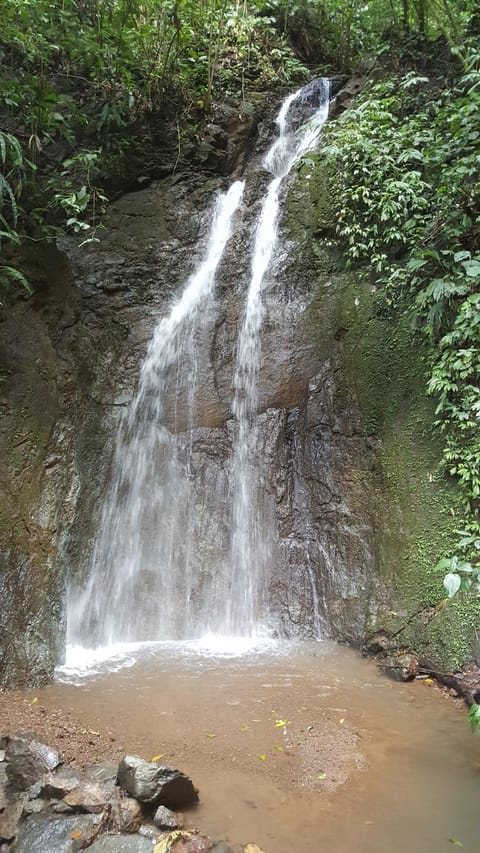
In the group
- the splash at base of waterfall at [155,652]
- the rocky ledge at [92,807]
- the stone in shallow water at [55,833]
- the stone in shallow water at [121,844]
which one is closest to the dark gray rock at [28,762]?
the rocky ledge at [92,807]

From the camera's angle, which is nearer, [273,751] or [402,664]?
[273,751]

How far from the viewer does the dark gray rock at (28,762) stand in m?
3.12

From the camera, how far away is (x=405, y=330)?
22.0ft

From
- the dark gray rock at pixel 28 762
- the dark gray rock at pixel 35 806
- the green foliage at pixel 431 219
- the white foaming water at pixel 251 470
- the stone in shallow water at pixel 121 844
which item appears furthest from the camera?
the white foaming water at pixel 251 470

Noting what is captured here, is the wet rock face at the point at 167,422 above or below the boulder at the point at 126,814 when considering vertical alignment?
above

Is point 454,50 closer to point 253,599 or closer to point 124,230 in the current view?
point 124,230

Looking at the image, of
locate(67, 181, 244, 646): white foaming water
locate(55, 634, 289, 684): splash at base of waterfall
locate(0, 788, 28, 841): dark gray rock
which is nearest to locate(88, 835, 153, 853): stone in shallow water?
locate(0, 788, 28, 841): dark gray rock

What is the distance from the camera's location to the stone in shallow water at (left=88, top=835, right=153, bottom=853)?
263 cm

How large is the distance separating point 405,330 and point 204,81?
7021 mm

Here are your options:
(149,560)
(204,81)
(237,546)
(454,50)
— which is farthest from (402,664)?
(204,81)

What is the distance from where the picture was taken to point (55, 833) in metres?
2.73

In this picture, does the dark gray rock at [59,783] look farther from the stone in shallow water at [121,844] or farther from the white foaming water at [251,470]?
the white foaming water at [251,470]

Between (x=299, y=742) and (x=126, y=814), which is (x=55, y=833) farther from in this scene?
(x=299, y=742)

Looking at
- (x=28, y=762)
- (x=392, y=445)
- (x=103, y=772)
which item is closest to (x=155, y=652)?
(x=103, y=772)
